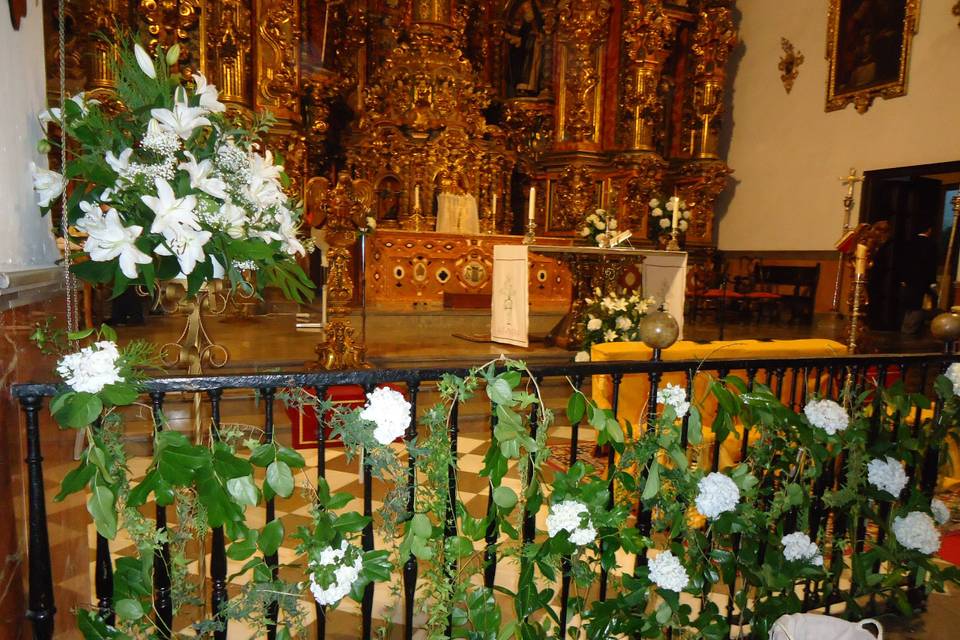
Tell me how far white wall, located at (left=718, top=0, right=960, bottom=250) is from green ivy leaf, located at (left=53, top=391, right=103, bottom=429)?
969 centimetres

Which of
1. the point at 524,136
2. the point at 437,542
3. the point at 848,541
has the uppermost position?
the point at 524,136

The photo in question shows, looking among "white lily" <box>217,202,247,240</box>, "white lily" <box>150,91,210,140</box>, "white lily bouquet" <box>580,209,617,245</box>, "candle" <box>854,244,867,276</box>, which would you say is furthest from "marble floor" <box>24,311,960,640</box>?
"candle" <box>854,244,867,276</box>

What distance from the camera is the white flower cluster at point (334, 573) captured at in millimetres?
1286

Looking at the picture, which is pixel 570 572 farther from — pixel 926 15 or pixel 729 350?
pixel 926 15

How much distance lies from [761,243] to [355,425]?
1074cm

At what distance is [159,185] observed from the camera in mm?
1237

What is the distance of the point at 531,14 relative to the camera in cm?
1056

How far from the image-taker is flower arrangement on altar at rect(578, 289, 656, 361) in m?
5.13

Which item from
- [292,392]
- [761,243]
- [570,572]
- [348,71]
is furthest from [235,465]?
[761,243]

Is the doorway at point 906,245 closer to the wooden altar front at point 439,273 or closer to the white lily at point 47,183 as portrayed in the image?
the wooden altar front at point 439,273

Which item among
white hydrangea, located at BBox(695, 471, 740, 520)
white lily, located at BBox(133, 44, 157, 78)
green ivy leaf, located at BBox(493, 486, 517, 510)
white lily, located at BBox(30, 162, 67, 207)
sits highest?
white lily, located at BBox(133, 44, 157, 78)

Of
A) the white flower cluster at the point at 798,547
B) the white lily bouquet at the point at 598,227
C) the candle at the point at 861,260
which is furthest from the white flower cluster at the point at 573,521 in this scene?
the white lily bouquet at the point at 598,227

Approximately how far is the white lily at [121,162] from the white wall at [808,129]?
31.0 ft

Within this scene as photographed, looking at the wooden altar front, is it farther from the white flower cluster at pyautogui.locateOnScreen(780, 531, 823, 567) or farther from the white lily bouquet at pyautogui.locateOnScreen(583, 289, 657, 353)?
the white flower cluster at pyautogui.locateOnScreen(780, 531, 823, 567)
